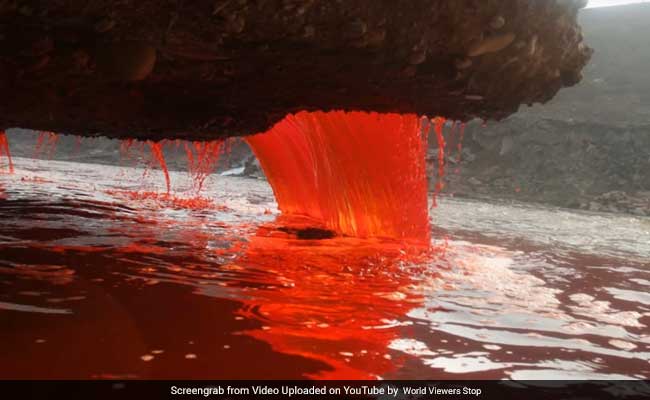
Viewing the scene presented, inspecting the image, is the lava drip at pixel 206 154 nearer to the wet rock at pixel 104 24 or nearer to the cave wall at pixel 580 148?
the wet rock at pixel 104 24

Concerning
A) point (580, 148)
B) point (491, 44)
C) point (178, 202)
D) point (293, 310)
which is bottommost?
point (178, 202)

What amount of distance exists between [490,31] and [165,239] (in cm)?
222

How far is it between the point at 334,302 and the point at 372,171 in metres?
2.28

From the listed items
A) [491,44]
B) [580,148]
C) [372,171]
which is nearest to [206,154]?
[372,171]

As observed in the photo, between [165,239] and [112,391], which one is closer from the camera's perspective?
[112,391]

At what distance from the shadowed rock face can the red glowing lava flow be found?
47.3 inches

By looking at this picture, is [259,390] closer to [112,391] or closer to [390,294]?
[112,391]

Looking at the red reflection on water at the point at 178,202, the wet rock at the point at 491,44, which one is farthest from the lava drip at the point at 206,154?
the wet rock at the point at 491,44

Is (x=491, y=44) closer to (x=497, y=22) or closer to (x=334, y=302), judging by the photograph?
(x=497, y=22)

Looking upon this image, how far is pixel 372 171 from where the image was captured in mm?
4305

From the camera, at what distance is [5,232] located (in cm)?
317

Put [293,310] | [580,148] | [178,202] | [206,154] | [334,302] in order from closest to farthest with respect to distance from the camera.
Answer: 1. [293,310]
2. [334,302]
3. [178,202]
4. [206,154]
5. [580,148]

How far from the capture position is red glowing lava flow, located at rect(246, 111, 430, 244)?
413 centimetres

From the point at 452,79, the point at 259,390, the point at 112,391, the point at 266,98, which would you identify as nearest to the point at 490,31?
the point at 452,79
